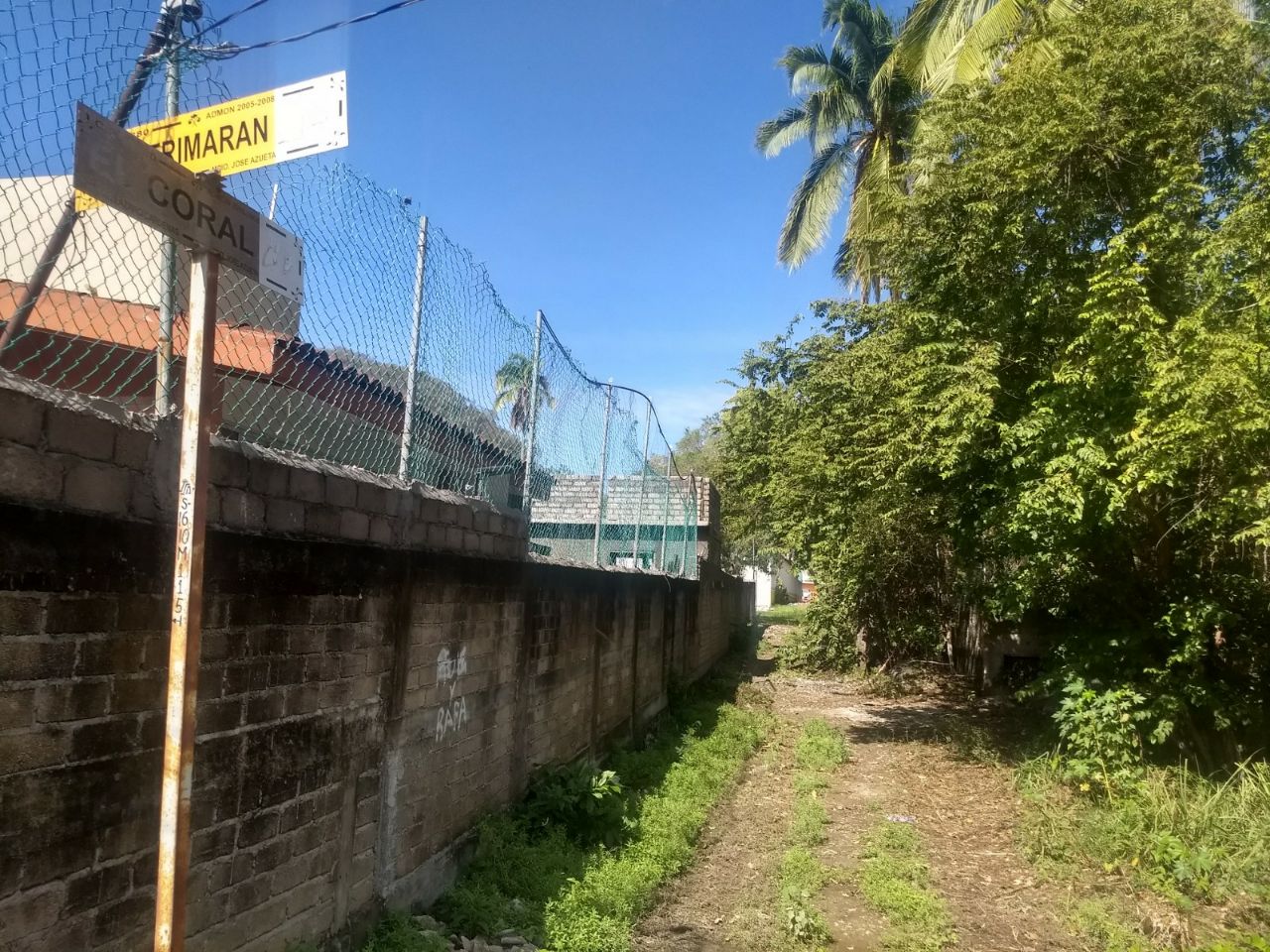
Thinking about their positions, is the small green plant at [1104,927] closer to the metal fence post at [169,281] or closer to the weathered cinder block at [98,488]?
the weathered cinder block at [98,488]

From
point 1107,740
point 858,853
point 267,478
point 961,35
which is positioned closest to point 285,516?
point 267,478

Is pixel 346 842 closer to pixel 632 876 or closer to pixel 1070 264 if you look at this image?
pixel 632 876

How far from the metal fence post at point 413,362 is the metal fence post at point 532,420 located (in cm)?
135

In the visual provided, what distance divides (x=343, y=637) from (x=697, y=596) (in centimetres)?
987

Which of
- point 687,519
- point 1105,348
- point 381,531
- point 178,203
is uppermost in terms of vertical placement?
point 1105,348

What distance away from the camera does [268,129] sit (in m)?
2.36

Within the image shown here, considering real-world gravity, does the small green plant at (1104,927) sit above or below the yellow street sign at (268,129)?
below

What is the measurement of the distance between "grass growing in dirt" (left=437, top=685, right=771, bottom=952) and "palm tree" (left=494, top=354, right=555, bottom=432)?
2.32 meters

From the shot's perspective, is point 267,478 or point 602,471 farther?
point 602,471

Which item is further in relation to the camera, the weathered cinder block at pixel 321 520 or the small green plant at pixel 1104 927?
the small green plant at pixel 1104 927

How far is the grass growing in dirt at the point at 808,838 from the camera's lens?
4.49m

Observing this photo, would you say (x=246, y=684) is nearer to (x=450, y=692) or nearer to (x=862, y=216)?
(x=450, y=692)

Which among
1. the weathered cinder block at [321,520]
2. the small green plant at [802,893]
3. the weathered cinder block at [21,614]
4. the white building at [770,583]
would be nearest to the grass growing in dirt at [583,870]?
the small green plant at [802,893]

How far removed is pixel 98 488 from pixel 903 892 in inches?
191
